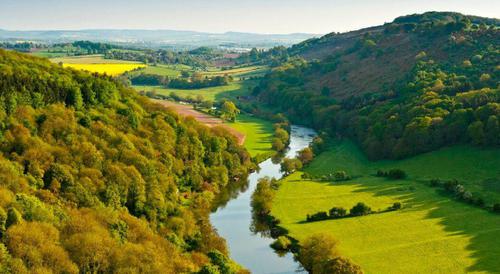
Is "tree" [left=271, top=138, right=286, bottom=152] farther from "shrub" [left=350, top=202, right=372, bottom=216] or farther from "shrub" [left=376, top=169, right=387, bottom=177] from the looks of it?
"shrub" [left=350, top=202, right=372, bottom=216]

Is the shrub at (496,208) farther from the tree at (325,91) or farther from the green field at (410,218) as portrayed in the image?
the tree at (325,91)

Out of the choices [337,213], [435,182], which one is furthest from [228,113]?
[337,213]

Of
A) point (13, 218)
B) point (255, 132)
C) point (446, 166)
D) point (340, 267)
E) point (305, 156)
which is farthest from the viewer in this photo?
point (255, 132)

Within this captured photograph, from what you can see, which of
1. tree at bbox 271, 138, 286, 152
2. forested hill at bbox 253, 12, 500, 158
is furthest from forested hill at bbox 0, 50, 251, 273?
forested hill at bbox 253, 12, 500, 158

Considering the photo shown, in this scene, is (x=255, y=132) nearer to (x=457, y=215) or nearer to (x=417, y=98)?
(x=417, y=98)

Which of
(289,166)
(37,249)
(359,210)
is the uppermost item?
(37,249)

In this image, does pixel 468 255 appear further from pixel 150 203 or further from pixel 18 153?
pixel 18 153
